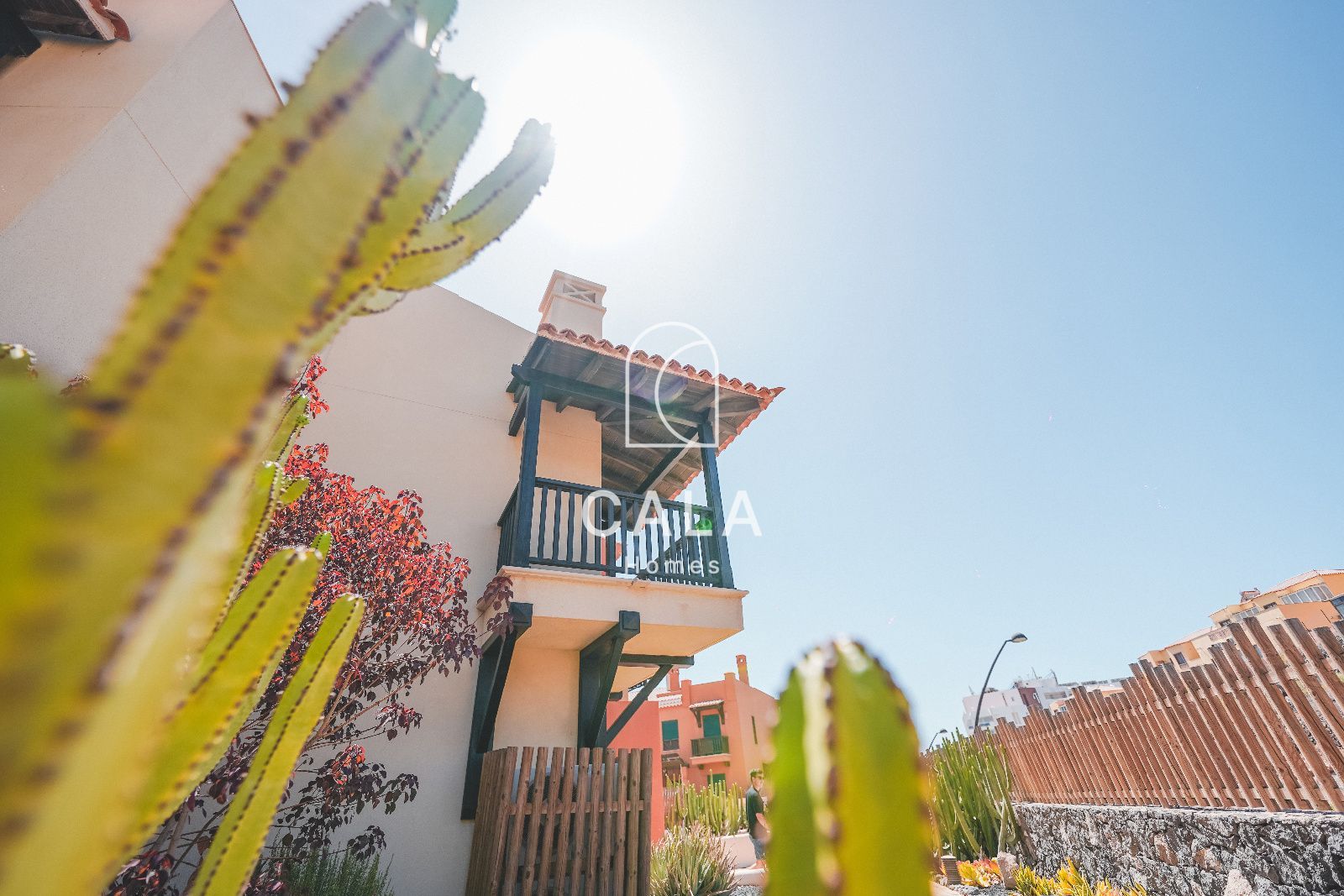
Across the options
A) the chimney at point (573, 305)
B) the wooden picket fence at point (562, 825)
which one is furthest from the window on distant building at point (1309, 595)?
the wooden picket fence at point (562, 825)

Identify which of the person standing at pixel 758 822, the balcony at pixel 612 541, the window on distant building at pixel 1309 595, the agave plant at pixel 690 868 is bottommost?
the agave plant at pixel 690 868

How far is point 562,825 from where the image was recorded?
4566mm

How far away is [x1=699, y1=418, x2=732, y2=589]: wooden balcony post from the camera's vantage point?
6.18 metres

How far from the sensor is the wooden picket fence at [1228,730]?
3.22m

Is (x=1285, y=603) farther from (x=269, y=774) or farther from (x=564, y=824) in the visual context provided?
(x=269, y=774)

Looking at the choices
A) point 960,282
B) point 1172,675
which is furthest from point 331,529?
point 960,282

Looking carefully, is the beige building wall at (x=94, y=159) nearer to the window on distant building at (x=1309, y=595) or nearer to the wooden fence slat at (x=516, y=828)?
the wooden fence slat at (x=516, y=828)

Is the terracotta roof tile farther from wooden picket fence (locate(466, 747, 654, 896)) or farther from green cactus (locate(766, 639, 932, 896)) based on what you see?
green cactus (locate(766, 639, 932, 896))

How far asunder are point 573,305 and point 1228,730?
8394 millimetres

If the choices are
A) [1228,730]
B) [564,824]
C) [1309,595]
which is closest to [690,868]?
[564,824]

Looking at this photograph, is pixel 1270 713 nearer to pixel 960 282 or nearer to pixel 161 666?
pixel 161 666

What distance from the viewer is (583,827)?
4.64 meters

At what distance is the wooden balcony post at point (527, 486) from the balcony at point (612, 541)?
2cm

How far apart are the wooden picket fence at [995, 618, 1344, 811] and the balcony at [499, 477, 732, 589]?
3.68 m
